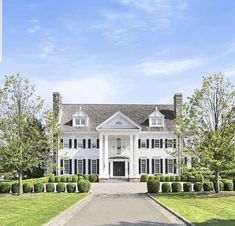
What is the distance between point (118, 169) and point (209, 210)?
37379mm

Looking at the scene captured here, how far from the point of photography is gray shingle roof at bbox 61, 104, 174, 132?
60.3m

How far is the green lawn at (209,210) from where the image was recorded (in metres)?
17.0

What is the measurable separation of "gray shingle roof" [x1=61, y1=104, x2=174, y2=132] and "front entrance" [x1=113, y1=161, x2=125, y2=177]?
564 cm

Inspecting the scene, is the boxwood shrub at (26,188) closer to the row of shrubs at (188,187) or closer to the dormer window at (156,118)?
the row of shrubs at (188,187)

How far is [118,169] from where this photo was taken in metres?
58.1

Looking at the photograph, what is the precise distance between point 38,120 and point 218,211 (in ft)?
54.6

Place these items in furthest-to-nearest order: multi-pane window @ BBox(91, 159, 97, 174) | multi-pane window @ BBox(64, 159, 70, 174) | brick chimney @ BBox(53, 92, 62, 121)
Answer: brick chimney @ BBox(53, 92, 62, 121) < multi-pane window @ BBox(91, 159, 97, 174) < multi-pane window @ BBox(64, 159, 70, 174)

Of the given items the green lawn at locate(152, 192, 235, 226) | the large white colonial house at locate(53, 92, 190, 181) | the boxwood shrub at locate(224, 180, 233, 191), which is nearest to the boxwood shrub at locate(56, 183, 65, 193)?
the green lawn at locate(152, 192, 235, 226)

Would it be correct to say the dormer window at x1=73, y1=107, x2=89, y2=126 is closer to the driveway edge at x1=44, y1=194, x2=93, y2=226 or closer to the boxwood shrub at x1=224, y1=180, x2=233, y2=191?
the boxwood shrub at x1=224, y1=180, x2=233, y2=191

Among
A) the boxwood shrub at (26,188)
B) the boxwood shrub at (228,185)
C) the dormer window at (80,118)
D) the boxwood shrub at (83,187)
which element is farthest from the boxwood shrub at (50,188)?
the dormer window at (80,118)

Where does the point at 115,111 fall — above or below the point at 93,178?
above

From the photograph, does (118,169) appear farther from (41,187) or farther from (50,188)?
(41,187)

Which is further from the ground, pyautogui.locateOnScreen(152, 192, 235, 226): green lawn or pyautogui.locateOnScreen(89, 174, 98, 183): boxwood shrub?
pyautogui.locateOnScreen(89, 174, 98, 183): boxwood shrub

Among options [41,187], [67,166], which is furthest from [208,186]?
[67,166]
